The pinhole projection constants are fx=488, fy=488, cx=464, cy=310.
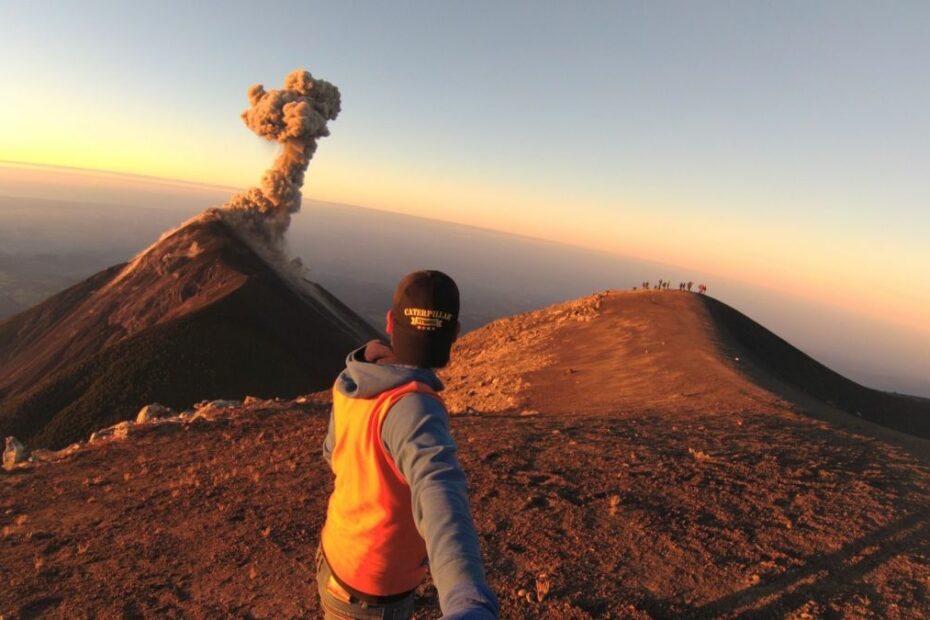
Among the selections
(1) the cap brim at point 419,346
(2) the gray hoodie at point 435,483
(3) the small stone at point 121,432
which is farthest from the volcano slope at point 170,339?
(2) the gray hoodie at point 435,483

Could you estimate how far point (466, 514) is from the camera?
195 cm

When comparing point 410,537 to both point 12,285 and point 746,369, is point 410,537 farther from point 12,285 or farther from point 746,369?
point 12,285

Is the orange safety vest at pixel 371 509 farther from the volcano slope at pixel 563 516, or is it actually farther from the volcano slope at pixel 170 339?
the volcano slope at pixel 170 339

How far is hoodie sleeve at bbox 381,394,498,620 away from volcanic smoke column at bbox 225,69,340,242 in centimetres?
6530

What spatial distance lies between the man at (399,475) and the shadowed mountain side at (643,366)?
13077mm

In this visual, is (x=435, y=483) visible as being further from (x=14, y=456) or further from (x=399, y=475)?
(x=14, y=456)

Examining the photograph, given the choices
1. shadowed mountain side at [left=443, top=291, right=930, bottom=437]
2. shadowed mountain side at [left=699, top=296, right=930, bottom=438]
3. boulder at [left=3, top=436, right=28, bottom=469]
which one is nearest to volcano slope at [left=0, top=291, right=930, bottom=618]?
boulder at [left=3, top=436, right=28, bottom=469]

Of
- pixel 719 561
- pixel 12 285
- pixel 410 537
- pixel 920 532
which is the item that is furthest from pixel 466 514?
pixel 12 285

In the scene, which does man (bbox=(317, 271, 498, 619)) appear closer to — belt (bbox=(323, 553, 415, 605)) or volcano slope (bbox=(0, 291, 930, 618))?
belt (bbox=(323, 553, 415, 605))

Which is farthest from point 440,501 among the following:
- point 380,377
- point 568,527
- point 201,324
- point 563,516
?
point 201,324

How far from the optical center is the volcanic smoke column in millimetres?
61188

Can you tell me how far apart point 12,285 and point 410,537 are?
230 meters

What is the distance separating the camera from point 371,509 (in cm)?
248

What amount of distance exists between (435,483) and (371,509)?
2.23 feet
